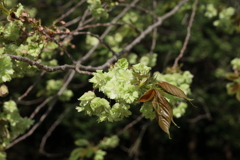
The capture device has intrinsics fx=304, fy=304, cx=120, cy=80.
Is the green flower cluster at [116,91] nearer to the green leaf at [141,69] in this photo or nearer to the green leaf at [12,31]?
the green leaf at [141,69]

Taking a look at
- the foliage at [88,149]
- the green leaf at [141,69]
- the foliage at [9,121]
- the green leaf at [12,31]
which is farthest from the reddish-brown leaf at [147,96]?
the foliage at [88,149]

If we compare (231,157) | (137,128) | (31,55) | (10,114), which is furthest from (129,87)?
(231,157)

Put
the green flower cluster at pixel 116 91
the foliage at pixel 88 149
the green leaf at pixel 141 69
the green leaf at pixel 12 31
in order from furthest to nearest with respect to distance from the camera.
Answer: the foliage at pixel 88 149
the green leaf at pixel 12 31
the green leaf at pixel 141 69
the green flower cluster at pixel 116 91

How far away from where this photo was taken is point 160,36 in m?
5.47

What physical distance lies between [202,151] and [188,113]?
190cm

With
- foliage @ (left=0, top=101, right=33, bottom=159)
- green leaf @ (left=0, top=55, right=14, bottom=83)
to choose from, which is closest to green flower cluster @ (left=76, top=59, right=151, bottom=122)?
green leaf @ (left=0, top=55, right=14, bottom=83)

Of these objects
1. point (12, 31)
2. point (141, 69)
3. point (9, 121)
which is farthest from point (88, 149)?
point (141, 69)

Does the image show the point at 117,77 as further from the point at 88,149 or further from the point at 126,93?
the point at 88,149

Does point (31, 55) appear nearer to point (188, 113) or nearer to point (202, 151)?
point (188, 113)

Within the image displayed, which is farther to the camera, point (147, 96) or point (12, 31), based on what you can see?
point (12, 31)

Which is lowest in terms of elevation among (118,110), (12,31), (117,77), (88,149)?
(118,110)

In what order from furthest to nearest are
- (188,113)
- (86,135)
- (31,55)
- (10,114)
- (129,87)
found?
(188,113) < (86,135) < (10,114) < (31,55) < (129,87)

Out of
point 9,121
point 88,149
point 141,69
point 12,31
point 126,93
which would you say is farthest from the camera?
point 88,149

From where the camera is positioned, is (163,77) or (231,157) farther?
(231,157)
